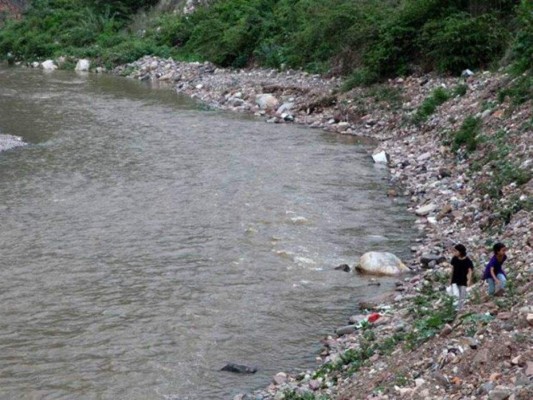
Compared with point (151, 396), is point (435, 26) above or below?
above

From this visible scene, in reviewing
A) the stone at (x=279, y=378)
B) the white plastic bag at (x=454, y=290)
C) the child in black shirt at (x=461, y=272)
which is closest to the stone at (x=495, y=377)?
the child in black shirt at (x=461, y=272)

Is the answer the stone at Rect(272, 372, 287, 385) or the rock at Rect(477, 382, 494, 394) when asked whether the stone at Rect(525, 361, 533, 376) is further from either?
the stone at Rect(272, 372, 287, 385)

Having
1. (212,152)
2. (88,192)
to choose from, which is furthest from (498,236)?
(212,152)

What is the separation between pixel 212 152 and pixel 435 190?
582cm

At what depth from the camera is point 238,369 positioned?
8875 mm

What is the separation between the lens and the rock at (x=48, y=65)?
37844 millimetres

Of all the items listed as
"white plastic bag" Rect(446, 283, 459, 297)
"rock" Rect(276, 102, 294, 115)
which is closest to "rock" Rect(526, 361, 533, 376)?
"white plastic bag" Rect(446, 283, 459, 297)

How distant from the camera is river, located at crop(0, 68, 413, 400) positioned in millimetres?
9125

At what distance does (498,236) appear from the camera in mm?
10867

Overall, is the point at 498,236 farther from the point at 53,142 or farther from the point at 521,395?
the point at 53,142

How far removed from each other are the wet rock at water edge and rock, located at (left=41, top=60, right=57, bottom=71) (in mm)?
30915

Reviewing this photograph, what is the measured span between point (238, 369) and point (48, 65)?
104 ft

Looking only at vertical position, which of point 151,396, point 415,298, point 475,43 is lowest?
point 151,396

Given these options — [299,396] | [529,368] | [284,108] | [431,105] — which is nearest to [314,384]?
[299,396]
